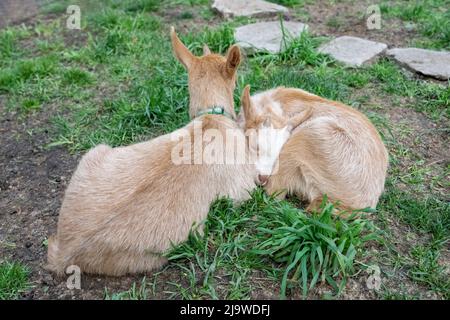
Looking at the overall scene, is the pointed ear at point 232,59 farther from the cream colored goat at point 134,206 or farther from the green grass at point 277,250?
the green grass at point 277,250

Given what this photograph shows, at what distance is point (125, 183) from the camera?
3344 millimetres

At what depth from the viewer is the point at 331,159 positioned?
3.63 metres

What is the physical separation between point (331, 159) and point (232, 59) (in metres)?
1.21

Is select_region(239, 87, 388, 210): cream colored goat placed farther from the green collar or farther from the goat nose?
the green collar

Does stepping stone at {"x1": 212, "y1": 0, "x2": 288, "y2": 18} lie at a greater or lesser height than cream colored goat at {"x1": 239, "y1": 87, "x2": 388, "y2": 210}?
greater

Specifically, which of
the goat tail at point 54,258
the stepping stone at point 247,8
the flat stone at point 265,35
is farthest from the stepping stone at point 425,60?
the goat tail at point 54,258

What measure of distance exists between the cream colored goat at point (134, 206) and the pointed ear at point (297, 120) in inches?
25.0

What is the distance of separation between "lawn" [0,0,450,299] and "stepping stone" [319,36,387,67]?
0.14m

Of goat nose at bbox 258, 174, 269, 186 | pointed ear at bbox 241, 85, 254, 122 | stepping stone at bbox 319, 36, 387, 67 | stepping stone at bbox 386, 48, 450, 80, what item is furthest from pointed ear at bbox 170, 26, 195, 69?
stepping stone at bbox 386, 48, 450, 80

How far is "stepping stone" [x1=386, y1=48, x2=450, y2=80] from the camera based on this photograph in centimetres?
574

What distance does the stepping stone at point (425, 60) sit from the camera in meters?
5.74

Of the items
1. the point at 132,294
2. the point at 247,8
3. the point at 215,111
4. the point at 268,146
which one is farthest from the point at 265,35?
the point at 132,294
